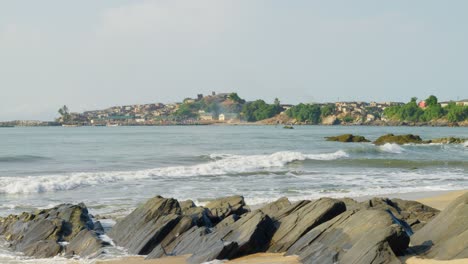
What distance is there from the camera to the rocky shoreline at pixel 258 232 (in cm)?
890

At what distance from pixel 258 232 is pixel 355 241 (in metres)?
1.84

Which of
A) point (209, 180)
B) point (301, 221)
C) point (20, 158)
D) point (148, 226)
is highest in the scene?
point (301, 221)

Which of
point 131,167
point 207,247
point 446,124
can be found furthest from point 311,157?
point 446,124

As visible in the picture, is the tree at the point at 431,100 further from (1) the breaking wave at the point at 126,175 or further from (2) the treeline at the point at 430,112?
(1) the breaking wave at the point at 126,175

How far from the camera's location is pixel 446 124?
172875mm

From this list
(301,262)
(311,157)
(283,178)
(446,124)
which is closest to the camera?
(301,262)

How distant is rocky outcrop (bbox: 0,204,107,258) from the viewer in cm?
1130

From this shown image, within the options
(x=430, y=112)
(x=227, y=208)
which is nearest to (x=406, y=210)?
(x=227, y=208)

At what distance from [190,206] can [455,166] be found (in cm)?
2460

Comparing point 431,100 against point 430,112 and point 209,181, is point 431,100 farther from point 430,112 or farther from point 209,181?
point 209,181

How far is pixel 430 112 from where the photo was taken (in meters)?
178

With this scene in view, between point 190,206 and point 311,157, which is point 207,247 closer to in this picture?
point 190,206

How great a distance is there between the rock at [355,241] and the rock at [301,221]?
0.80 feet

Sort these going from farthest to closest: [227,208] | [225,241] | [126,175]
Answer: [126,175] → [227,208] → [225,241]
